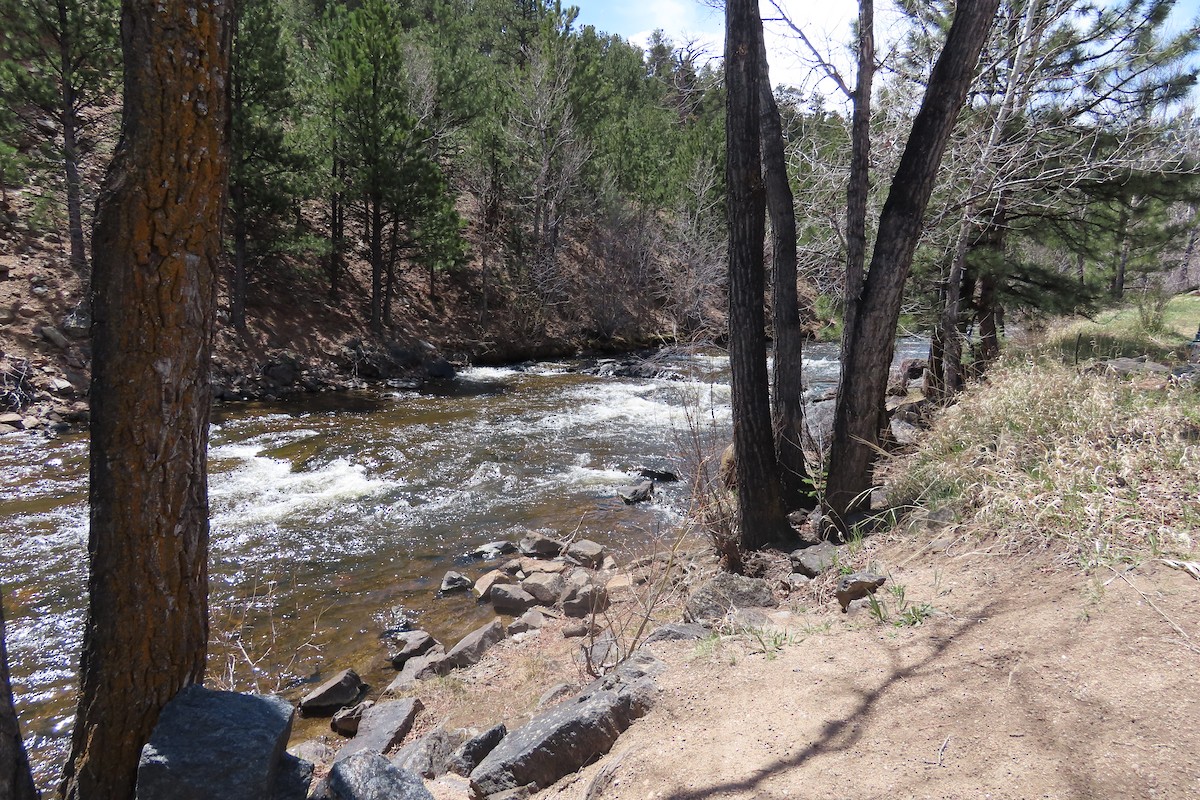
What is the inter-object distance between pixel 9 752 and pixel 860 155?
22.0 feet

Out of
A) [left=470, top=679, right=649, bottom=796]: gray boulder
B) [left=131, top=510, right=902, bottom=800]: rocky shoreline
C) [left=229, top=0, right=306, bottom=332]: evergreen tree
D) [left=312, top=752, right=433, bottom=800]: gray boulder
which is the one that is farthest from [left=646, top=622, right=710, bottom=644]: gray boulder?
[left=229, top=0, right=306, bottom=332]: evergreen tree

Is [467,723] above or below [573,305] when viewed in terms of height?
below

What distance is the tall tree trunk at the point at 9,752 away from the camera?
2.38m

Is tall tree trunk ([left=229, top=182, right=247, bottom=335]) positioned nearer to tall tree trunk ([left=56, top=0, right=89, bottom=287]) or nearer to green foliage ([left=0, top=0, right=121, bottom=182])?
tall tree trunk ([left=56, top=0, right=89, bottom=287])

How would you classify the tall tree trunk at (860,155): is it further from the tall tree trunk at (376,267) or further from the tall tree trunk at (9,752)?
the tall tree trunk at (376,267)

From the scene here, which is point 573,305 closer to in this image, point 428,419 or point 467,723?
point 428,419

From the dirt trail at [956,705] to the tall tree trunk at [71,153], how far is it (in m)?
15.7

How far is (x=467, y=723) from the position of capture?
4.56m

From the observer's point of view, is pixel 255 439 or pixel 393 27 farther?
pixel 393 27

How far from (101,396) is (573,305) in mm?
22893

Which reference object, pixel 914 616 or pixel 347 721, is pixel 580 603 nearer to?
pixel 347 721

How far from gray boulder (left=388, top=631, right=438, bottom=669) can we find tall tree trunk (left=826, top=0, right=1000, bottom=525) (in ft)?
12.0

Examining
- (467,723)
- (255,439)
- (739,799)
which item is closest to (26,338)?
(255,439)

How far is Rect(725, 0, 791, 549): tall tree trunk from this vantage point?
18.5ft
